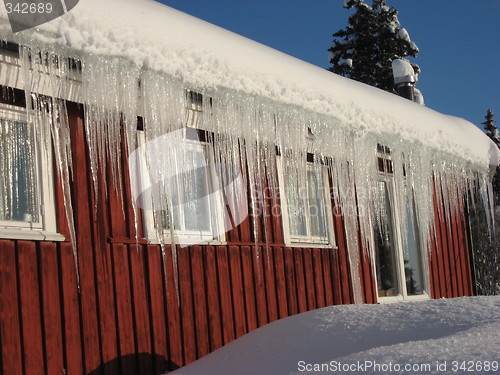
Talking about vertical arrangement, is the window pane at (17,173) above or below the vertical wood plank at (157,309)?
above

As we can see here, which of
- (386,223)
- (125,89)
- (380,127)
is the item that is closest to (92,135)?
(125,89)

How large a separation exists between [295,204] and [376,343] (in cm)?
302

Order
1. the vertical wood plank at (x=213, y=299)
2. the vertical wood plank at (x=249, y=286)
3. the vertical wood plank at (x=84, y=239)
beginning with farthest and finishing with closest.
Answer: the vertical wood plank at (x=249, y=286), the vertical wood plank at (x=213, y=299), the vertical wood plank at (x=84, y=239)

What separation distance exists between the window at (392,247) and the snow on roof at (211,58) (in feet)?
2.94

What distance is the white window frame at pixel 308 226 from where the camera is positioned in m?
6.45

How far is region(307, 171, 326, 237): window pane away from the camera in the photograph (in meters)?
6.96

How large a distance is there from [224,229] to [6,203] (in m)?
2.03

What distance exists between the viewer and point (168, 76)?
470 centimetres

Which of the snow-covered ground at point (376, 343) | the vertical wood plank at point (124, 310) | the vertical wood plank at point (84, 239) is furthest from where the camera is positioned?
the vertical wood plank at point (124, 310)

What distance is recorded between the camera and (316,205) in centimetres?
703

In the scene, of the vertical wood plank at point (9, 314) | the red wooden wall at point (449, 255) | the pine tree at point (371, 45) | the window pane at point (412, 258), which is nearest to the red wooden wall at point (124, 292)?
the vertical wood plank at point (9, 314)

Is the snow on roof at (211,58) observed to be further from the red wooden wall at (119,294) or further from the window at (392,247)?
the window at (392,247)

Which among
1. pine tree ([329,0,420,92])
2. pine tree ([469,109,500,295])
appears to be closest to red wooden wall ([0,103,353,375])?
pine tree ([469,109,500,295])

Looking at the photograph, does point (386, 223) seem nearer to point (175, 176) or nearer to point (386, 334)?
point (175, 176)
